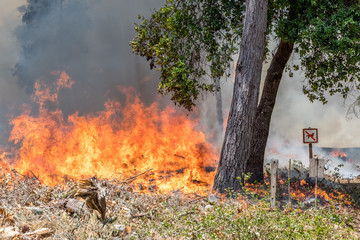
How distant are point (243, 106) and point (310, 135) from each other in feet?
12.4

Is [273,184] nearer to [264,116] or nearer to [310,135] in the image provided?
[264,116]

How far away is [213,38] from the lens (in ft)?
41.3

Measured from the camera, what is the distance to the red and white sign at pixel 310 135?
12000 mm

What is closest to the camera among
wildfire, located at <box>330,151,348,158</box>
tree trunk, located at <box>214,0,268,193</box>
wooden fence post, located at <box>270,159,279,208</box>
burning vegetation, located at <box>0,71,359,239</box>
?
burning vegetation, located at <box>0,71,359,239</box>

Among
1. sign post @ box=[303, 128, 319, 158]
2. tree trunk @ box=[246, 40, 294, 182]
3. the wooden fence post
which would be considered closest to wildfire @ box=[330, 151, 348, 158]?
sign post @ box=[303, 128, 319, 158]

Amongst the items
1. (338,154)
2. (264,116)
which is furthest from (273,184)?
(338,154)

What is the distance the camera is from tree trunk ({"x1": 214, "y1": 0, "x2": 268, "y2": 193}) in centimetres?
962

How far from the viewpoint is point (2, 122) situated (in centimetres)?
1784

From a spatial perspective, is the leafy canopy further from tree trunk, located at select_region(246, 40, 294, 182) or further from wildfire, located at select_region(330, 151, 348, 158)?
wildfire, located at select_region(330, 151, 348, 158)

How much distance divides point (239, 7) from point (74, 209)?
352 inches

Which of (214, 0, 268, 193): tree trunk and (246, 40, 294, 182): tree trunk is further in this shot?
(246, 40, 294, 182): tree trunk

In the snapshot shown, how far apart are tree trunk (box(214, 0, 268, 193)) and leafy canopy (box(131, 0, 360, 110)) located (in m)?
1.38

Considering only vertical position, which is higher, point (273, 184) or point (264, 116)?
point (264, 116)

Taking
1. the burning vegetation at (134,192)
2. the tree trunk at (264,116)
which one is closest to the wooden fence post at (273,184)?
the burning vegetation at (134,192)
